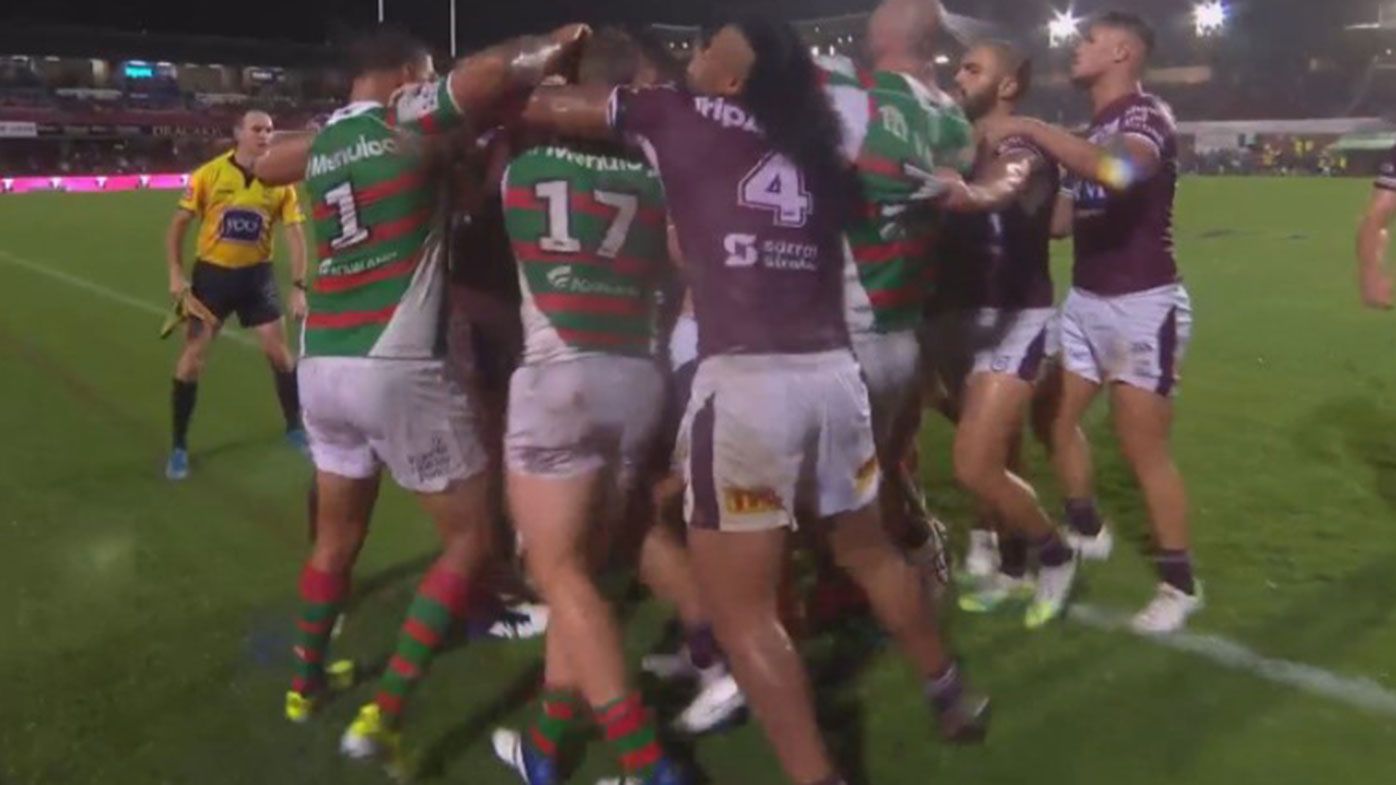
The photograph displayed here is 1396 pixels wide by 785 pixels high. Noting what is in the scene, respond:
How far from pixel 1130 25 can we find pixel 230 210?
17.7 feet

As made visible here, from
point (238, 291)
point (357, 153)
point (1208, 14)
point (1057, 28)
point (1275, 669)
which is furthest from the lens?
point (1208, 14)

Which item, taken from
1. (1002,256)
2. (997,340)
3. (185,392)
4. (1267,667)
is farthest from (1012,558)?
(185,392)

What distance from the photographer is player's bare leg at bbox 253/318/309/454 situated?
8.46 metres

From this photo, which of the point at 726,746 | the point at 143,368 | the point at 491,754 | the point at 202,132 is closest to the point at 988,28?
the point at 726,746

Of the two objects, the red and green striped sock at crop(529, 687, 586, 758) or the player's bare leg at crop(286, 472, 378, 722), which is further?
the player's bare leg at crop(286, 472, 378, 722)

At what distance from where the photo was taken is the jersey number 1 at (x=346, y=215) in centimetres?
390

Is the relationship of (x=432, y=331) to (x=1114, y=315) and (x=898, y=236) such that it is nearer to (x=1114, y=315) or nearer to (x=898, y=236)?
(x=898, y=236)

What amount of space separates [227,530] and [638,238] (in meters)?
3.83

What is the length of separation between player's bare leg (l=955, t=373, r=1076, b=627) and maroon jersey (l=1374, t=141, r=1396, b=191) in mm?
1683

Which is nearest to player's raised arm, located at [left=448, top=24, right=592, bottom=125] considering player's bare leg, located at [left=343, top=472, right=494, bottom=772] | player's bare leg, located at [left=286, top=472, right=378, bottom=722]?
player's bare leg, located at [left=343, top=472, right=494, bottom=772]

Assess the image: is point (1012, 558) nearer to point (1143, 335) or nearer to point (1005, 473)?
point (1005, 473)

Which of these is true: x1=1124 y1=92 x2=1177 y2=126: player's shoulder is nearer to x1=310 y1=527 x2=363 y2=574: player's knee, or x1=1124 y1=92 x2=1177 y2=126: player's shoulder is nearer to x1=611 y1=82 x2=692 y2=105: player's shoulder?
x1=611 y1=82 x2=692 y2=105: player's shoulder

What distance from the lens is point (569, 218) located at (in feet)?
12.0

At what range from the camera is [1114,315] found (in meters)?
5.14
